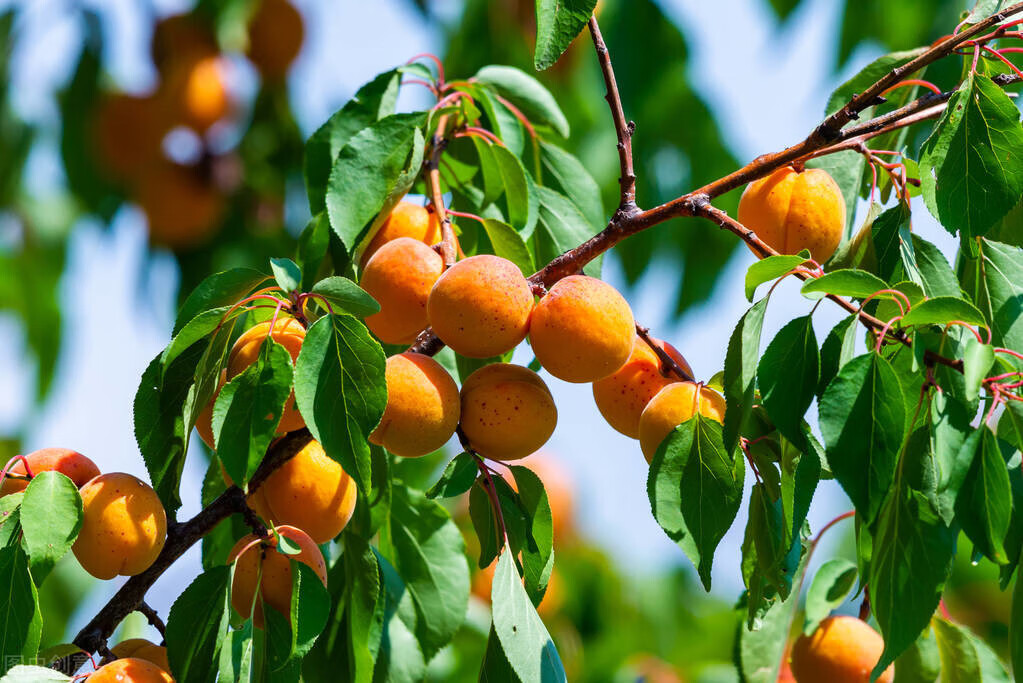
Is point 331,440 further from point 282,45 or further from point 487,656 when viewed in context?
point 282,45

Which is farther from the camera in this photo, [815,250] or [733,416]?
[815,250]

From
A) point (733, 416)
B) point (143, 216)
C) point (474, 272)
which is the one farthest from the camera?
point (143, 216)

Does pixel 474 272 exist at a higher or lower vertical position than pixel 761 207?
lower

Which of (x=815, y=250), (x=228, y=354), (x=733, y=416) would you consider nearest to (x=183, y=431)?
(x=228, y=354)

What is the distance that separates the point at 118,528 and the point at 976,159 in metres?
0.74

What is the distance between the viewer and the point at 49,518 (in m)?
0.88

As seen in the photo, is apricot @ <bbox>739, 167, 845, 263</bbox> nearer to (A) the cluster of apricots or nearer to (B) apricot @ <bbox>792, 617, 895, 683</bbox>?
(B) apricot @ <bbox>792, 617, 895, 683</bbox>

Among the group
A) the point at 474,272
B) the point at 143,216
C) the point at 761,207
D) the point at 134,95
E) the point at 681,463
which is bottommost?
the point at 681,463

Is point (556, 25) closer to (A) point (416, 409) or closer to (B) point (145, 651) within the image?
(A) point (416, 409)

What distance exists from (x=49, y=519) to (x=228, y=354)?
0.74 ft

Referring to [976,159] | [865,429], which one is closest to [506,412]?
[865,429]

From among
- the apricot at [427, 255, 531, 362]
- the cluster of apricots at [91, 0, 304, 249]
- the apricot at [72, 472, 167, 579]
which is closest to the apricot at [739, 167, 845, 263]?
the apricot at [427, 255, 531, 362]

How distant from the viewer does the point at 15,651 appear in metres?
0.89

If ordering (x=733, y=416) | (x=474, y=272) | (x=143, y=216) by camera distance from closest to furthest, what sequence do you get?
1. (x=733, y=416)
2. (x=474, y=272)
3. (x=143, y=216)
